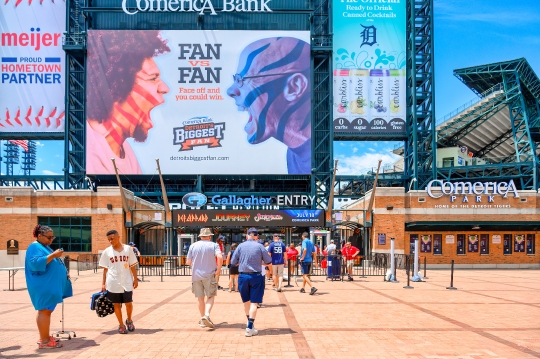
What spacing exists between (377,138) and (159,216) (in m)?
28.1

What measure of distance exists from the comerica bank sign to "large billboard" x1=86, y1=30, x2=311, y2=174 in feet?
9.75

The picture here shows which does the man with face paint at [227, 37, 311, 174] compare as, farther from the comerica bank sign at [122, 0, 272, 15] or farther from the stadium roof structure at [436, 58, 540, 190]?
the stadium roof structure at [436, 58, 540, 190]

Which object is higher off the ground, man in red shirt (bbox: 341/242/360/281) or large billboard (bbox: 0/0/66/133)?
large billboard (bbox: 0/0/66/133)

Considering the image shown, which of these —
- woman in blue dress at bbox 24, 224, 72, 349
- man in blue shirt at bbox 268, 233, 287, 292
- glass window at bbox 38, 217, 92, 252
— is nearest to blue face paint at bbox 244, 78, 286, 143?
glass window at bbox 38, 217, 92, 252

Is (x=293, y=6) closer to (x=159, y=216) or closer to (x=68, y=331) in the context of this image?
(x=159, y=216)

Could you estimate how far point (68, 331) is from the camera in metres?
10.0

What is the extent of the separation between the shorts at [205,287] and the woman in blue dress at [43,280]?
100 inches

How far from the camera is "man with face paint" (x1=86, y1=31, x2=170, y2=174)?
54.3 metres

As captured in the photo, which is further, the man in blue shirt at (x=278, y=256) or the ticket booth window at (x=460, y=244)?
the ticket booth window at (x=460, y=244)

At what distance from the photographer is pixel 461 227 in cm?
3359

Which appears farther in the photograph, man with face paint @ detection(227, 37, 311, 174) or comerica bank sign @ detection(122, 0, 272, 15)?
comerica bank sign @ detection(122, 0, 272, 15)

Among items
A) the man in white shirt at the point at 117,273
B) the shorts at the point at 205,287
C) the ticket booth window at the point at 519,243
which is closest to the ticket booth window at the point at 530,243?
the ticket booth window at the point at 519,243

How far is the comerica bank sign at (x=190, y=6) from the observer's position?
56625 mm

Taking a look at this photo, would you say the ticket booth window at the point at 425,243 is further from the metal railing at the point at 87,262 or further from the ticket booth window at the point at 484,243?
the metal railing at the point at 87,262
